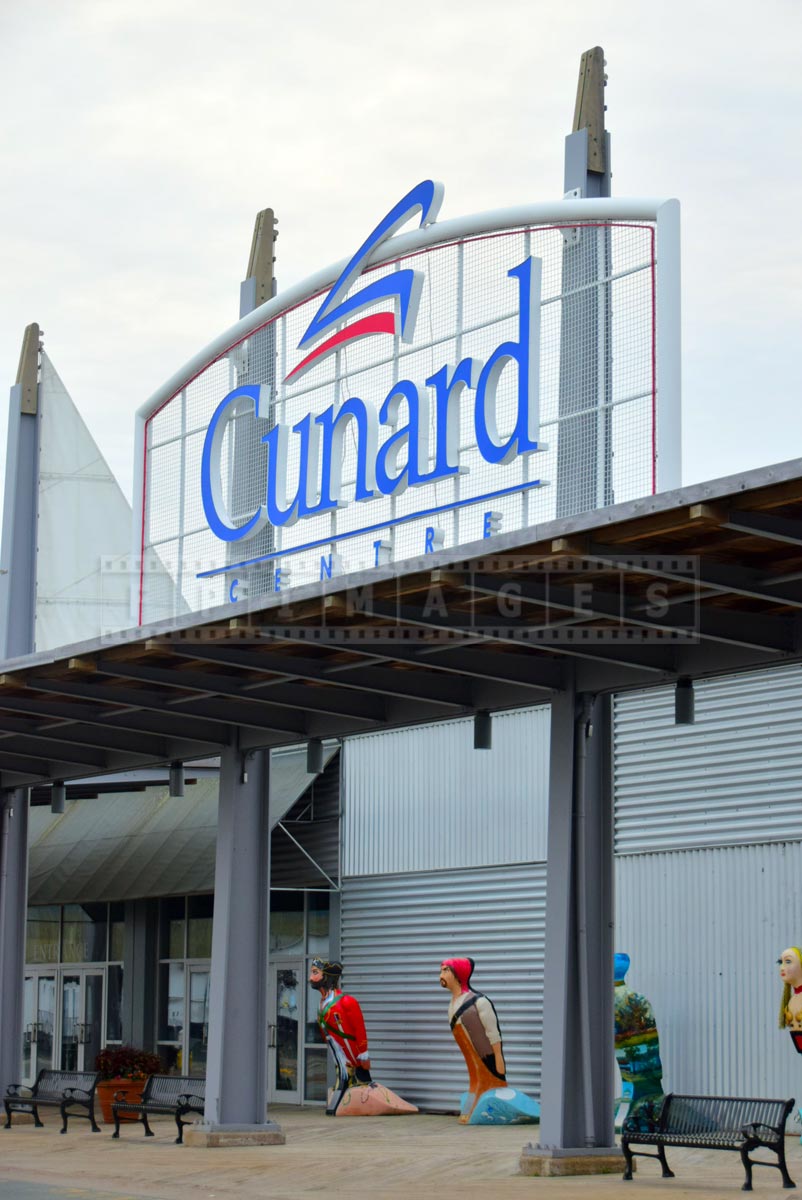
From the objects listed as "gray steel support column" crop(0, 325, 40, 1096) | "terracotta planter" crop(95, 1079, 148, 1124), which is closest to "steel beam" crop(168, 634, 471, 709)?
"terracotta planter" crop(95, 1079, 148, 1124)

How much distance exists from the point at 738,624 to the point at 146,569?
1199cm

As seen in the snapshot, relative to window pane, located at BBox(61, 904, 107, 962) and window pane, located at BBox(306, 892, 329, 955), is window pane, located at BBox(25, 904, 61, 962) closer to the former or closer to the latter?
window pane, located at BBox(61, 904, 107, 962)

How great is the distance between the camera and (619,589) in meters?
11.6

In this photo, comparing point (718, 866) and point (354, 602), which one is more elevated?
point (354, 602)

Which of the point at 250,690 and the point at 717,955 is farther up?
the point at 250,690

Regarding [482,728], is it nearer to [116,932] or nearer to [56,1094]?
[56,1094]

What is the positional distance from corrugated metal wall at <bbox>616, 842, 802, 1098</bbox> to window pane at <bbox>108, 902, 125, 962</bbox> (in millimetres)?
10442

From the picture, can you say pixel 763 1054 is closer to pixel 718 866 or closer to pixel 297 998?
pixel 718 866

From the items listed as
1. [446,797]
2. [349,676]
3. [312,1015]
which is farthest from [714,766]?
[312,1015]

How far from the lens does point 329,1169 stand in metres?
14.3

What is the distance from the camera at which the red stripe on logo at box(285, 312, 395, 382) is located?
62.9 feet

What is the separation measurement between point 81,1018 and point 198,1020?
2.90 metres

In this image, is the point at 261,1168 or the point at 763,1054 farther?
the point at 763,1054

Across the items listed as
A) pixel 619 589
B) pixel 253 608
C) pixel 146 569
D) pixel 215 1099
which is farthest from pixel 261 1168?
pixel 146 569
